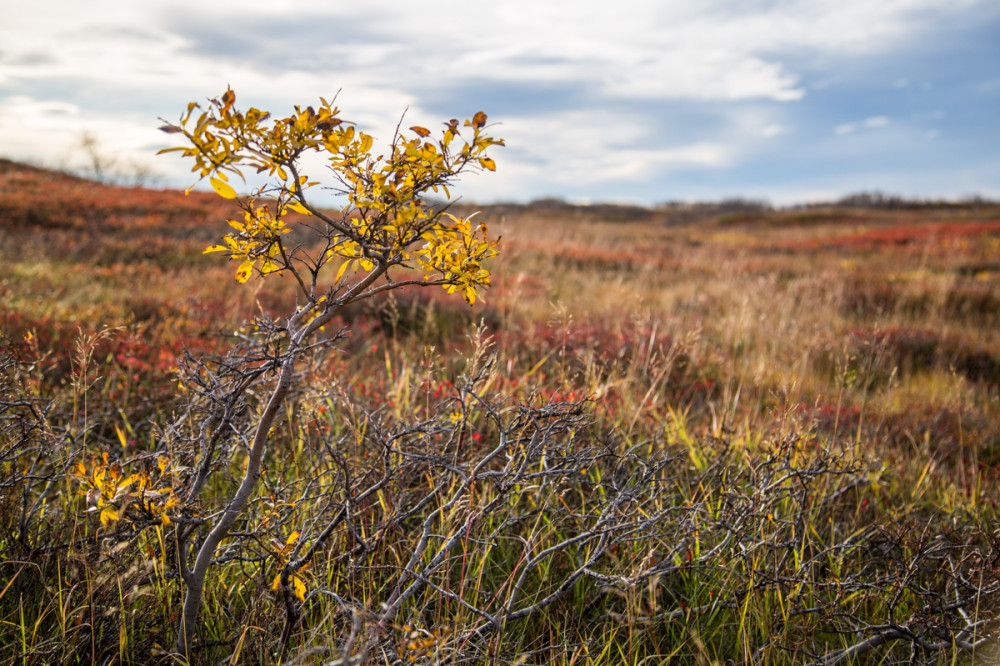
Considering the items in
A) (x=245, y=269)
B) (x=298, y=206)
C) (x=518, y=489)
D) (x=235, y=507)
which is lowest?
(x=518, y=489)

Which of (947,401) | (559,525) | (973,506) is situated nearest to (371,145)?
(559,525)

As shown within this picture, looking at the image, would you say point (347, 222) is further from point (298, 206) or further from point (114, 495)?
point (114, 495)

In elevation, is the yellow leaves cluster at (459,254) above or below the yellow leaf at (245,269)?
above

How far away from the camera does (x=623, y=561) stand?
7.79 ft

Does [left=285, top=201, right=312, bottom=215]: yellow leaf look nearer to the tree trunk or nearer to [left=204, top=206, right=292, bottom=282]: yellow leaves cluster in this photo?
[left=204, top=206, right=292, bottom=282]: yellow leaves cluster

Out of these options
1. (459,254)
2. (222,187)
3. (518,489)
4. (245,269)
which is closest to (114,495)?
(245,269)

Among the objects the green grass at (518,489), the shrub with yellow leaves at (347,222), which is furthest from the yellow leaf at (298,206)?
the green grass at (518,489)

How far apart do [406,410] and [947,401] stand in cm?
452

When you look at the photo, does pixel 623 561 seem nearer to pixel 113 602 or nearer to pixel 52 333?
pixel 113 602

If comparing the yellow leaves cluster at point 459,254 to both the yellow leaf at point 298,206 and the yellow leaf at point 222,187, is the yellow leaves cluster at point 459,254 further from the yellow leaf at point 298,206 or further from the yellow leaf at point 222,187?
the yellow leaf at point 222,187

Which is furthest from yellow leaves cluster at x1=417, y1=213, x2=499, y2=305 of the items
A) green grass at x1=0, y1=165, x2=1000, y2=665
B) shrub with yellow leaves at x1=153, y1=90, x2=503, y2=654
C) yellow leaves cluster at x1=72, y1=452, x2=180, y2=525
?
yellow leaves cluster at x1=72, y1=452, x2=180, y2=525

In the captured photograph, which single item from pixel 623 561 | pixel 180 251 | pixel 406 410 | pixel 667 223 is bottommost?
pixel 623 561

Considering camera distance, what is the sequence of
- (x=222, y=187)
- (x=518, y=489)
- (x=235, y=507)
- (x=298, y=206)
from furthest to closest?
(x=518, y=489), (x=235, y=507), (x=298, y=206), (x=222, y=187)

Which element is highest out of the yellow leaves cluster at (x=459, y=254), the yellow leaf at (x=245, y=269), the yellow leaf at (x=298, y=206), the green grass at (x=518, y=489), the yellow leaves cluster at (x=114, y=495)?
the yellow leaf at (x=298, y=206)
